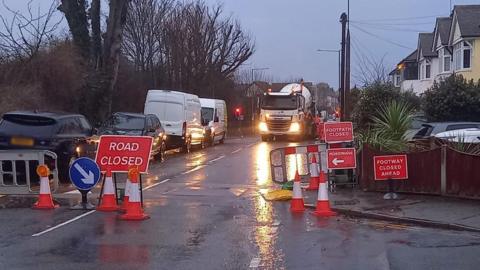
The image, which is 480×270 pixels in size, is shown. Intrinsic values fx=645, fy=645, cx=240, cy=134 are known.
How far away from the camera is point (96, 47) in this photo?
30672 mm

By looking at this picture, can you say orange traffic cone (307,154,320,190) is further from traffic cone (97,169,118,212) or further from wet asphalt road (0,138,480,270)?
traffic cone (97,169,118,212)

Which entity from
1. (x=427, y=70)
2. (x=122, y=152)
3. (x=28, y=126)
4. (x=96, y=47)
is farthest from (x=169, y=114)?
(x=427, y=70)

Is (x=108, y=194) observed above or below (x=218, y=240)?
above

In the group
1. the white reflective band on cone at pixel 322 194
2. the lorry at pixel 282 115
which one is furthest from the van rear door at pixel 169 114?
the white reflective band on cone at pixel 322 194

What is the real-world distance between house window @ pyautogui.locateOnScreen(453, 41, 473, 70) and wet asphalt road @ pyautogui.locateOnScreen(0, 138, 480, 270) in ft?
107

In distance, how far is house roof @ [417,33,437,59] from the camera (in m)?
56.8

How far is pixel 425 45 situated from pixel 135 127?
43.3 m

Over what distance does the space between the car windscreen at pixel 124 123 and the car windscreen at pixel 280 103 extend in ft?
55.2

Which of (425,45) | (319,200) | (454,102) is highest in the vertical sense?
(425,45)

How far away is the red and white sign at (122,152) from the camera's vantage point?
1149 cm

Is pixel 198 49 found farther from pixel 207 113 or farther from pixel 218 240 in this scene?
pixel 218 240

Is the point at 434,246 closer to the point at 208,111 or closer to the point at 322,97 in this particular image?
the point at 208,111

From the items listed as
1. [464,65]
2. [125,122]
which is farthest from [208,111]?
[464,65]

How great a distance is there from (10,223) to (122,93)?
103 ft
